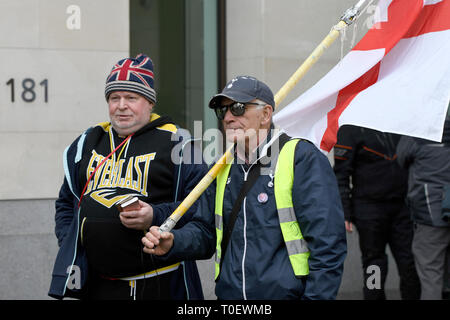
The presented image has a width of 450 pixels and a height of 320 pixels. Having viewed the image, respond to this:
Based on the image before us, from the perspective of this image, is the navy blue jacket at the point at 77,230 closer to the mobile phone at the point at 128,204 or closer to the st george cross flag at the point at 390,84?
the mobile phone at the point at 128,204

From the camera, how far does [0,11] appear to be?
677 centimetres

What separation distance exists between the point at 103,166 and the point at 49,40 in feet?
10.6

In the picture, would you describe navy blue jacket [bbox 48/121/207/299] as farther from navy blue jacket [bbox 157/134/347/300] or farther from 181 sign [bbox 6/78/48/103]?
181 sign [bbox 6/78/48/103]

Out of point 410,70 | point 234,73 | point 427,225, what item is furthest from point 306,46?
point 410,70

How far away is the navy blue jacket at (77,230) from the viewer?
4031 mm

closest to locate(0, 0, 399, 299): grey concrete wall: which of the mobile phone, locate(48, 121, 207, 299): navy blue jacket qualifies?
locate(48, 121, 207, 299): navy blue jacket

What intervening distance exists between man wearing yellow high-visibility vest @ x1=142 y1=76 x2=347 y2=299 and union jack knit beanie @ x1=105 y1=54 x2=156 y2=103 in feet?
2.34

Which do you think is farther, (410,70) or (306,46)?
(306,46)

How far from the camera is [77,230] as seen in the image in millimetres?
4090

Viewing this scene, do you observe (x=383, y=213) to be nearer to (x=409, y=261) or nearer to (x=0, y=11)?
(x=409, y=261)

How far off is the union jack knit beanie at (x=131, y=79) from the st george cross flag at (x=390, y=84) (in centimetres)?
79

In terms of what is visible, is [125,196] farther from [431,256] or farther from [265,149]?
[431,256]

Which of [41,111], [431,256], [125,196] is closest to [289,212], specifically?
[125,196]

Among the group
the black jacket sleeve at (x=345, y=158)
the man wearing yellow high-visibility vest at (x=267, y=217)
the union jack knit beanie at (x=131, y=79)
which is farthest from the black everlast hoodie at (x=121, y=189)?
the black jacket sleeve at (x=345, y=158)
